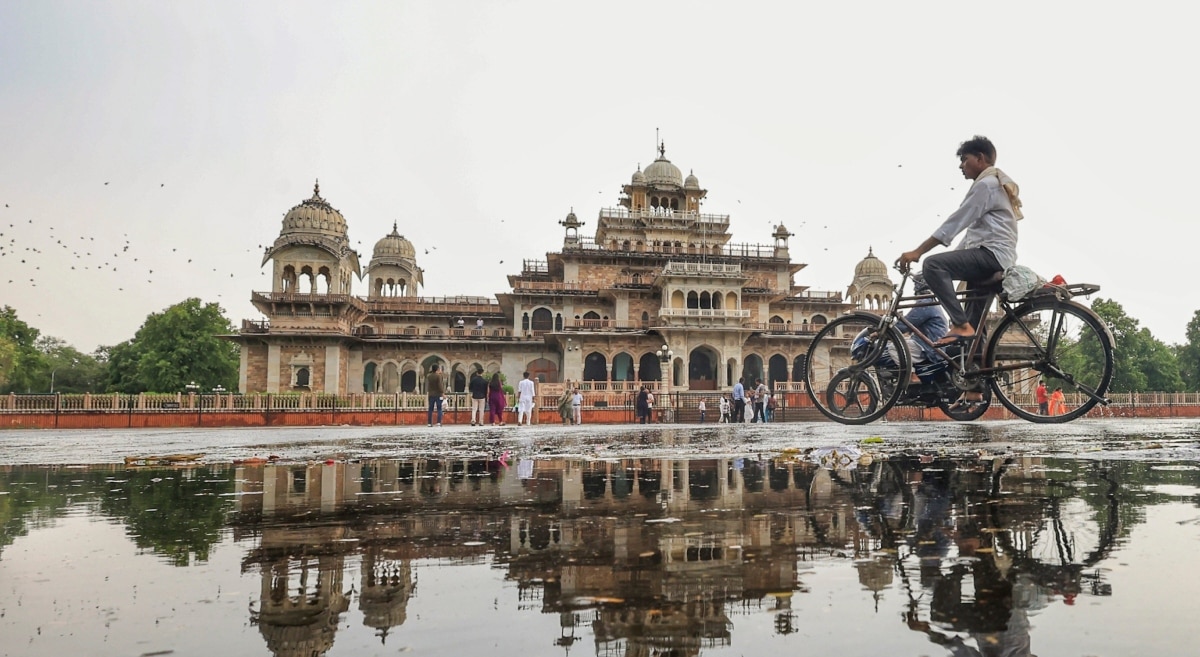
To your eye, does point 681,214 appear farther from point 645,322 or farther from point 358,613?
point 358,613

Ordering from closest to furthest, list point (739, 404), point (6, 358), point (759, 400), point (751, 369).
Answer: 1. point (759, 400)
2. point (739, 404)
3. point (751, 369)
4. point (6, 358)

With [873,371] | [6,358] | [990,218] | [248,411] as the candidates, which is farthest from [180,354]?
[990,218]

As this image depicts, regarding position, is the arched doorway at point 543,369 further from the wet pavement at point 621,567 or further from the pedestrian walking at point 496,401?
the wet pavement at point 621,567

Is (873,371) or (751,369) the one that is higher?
(751,369)

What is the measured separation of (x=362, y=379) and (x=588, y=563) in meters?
44.0

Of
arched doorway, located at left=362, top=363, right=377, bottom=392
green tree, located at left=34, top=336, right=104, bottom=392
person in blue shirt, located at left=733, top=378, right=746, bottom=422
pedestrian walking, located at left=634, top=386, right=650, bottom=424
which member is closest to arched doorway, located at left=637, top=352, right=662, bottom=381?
arched doorway, located at left=362, top=363, right=377, bottom=392

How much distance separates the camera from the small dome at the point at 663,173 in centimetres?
4952

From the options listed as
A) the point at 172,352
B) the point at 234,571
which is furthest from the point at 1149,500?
the point at 172,352

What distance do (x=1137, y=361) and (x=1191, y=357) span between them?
927 cm

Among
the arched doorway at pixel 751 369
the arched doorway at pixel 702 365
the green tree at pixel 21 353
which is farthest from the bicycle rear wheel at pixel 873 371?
the green tree at pixel 21 353

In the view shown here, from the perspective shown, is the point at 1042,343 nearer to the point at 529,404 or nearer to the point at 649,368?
the point at 529,404

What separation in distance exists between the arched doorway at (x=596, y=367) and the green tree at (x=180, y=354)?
24.1 meters

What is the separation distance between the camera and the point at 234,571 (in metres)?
2.18

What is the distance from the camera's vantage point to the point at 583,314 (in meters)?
45.2
